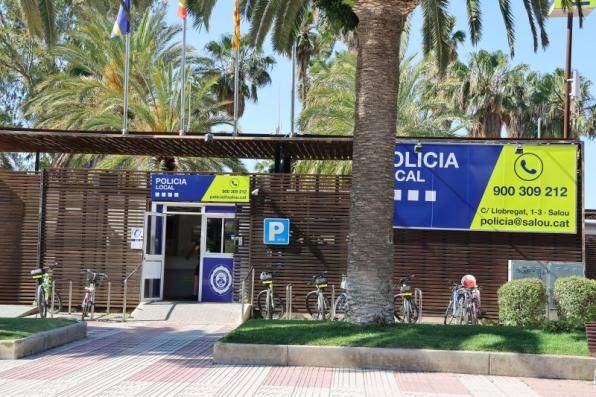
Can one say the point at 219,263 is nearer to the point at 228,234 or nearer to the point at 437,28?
the point at 228,234

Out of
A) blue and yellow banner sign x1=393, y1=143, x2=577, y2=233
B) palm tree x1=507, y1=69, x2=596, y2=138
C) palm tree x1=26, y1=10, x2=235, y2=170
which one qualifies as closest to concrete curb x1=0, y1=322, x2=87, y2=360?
blue and yellow banner sign x1=393, y1=143, x2=577, y2=233

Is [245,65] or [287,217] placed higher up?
[245,65]

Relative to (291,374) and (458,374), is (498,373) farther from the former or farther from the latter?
(291,374)

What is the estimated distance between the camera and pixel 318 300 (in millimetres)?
16250

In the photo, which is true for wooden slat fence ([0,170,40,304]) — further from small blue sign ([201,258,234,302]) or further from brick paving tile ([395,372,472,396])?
brick paving tile ([395,372,472,396])

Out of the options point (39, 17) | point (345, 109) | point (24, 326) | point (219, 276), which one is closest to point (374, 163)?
point (24, 326)

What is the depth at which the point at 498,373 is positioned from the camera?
32.7 ft

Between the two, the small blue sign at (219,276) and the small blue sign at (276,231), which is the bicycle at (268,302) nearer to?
the small blue sign at (276,231)

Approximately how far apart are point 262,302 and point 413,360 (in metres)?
7.19

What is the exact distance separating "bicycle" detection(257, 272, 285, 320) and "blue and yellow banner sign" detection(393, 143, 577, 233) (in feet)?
11.2

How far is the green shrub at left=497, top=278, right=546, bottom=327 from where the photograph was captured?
13.2 metres

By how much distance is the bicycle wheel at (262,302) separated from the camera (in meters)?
16.7

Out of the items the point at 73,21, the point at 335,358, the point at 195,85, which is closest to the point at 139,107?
the point at 195,85

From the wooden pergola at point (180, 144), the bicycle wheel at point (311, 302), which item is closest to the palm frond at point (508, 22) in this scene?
the wooden pergola at point (180, 144)
